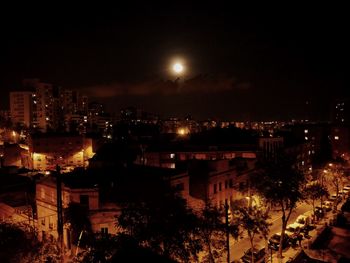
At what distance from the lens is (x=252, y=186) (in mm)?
31750

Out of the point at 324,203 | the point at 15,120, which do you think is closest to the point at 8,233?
the point at 324,203

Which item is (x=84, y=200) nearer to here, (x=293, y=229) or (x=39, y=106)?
(x=293, y=229)

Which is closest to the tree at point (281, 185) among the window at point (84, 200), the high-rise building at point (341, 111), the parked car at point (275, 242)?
the parked car at point (275, 242)

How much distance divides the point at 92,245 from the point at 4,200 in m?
20.8

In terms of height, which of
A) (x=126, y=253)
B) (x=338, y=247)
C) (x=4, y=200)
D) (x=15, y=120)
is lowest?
(x=338, y=247)

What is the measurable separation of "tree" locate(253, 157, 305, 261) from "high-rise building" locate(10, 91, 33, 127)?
89308 millimetres

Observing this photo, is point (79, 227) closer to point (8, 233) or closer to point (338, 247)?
point (8, 233)

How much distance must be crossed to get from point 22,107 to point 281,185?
94351 millimetres

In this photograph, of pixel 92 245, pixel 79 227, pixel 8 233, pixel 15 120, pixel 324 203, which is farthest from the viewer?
pixel 15 120

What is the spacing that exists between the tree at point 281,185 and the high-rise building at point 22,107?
89.3m

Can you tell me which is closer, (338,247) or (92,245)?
(92,245)

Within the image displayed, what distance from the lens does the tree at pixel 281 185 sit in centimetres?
2658

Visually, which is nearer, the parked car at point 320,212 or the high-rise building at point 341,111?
the parked car at point 320,212

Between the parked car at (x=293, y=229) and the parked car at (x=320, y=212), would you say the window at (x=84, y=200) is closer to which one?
the parked car at (x=293, y=229)
